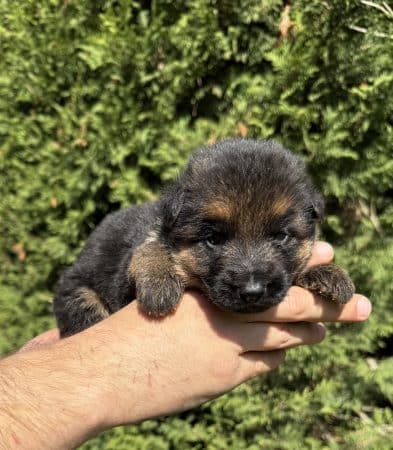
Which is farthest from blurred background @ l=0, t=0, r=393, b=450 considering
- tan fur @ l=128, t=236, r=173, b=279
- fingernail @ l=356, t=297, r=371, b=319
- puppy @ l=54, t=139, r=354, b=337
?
tan fur @ l=128, t=236, r=173, b=279

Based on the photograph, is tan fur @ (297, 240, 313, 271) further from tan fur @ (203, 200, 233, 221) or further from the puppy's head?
tan fur @ (203, 200, 233, 221)

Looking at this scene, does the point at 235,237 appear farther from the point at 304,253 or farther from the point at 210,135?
the point at 210,135

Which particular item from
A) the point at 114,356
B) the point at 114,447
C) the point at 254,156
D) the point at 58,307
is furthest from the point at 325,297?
the point at 114,447

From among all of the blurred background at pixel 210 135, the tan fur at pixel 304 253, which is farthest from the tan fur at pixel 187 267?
the blurred background at pixel 210 135

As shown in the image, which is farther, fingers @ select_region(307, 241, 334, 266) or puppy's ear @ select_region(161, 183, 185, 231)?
fingers @ select_region(307, 241, 334, 266)

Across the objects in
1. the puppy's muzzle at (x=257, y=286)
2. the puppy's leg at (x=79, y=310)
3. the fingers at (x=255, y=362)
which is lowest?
the puppy's leg at (x=79, y=310)

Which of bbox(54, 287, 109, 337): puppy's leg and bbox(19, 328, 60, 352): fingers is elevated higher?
bbox(54, 287, 109, 337): puppy's leg

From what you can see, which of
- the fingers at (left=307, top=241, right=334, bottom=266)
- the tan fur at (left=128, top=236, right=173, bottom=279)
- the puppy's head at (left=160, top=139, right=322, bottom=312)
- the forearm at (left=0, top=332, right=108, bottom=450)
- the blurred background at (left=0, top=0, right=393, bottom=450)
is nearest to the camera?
the forearm at (left=0, top=332, right=108, bottom=450)

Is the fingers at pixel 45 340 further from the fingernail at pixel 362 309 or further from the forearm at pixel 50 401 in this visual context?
the fingernail at pixel 362 309
